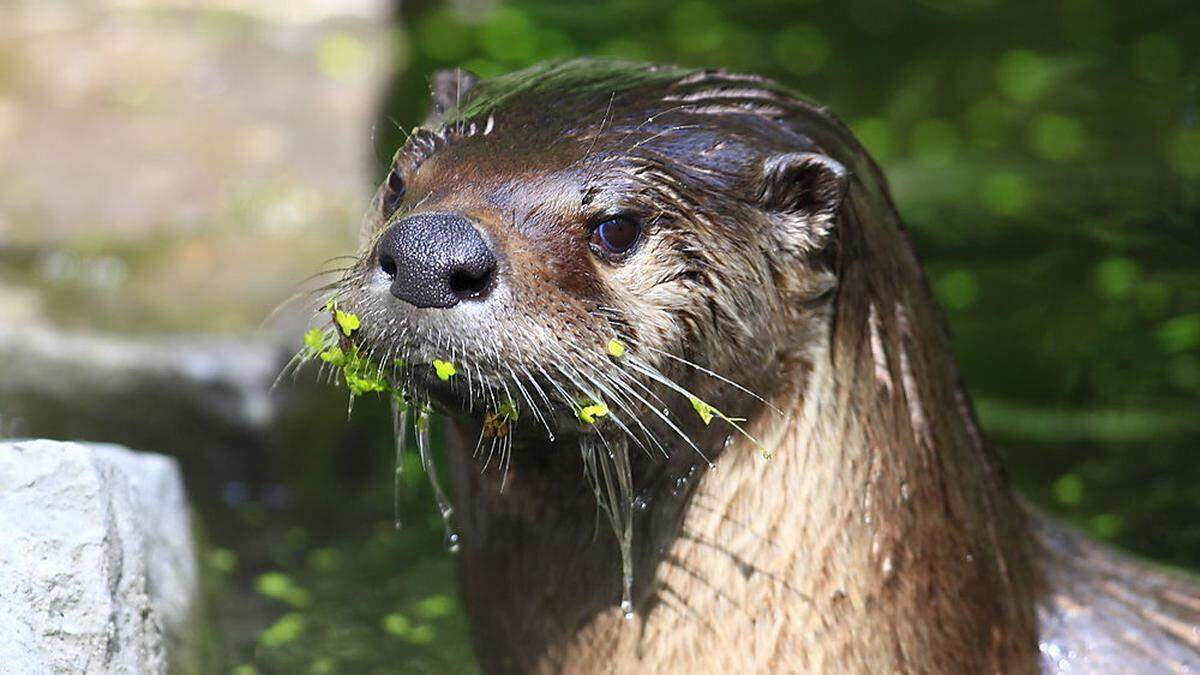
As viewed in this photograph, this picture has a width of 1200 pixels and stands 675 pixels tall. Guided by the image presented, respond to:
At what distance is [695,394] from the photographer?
2814 millimetres

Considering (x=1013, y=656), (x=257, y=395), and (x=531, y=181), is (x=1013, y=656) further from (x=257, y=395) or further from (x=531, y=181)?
(x=257, y=395)

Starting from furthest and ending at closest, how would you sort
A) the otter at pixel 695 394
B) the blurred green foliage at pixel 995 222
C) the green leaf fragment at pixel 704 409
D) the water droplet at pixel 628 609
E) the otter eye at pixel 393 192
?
the blurred green foliage at pixel 995 222, the water droplet at pixel 628 609, the otter eye at pixel 393 192, the green leaf fragment at pixel 704 409, the otter at pixel 695 394

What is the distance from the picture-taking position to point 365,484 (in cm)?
525

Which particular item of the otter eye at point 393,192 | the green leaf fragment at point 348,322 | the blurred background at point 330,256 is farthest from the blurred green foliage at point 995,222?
the green leaf fragment at point 348,322

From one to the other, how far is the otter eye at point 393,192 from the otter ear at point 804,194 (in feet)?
1.94

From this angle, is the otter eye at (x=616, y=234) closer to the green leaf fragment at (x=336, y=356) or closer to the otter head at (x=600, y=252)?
the otter head at (x=600, y=252)

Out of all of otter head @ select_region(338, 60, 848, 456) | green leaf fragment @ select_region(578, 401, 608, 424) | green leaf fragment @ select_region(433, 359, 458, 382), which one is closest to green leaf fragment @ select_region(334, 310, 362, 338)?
otter head @ select_region(338, 60, 848, 456)

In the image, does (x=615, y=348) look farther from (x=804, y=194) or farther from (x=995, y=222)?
(x=995, y=222)

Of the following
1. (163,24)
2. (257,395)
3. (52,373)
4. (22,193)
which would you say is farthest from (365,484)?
(163,24)

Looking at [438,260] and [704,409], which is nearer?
[438,260]

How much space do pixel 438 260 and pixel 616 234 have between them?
340 millimetres

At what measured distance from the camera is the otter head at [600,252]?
8.42 ft

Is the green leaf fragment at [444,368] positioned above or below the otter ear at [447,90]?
below

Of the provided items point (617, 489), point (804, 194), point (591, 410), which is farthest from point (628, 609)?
point (804, 194)
